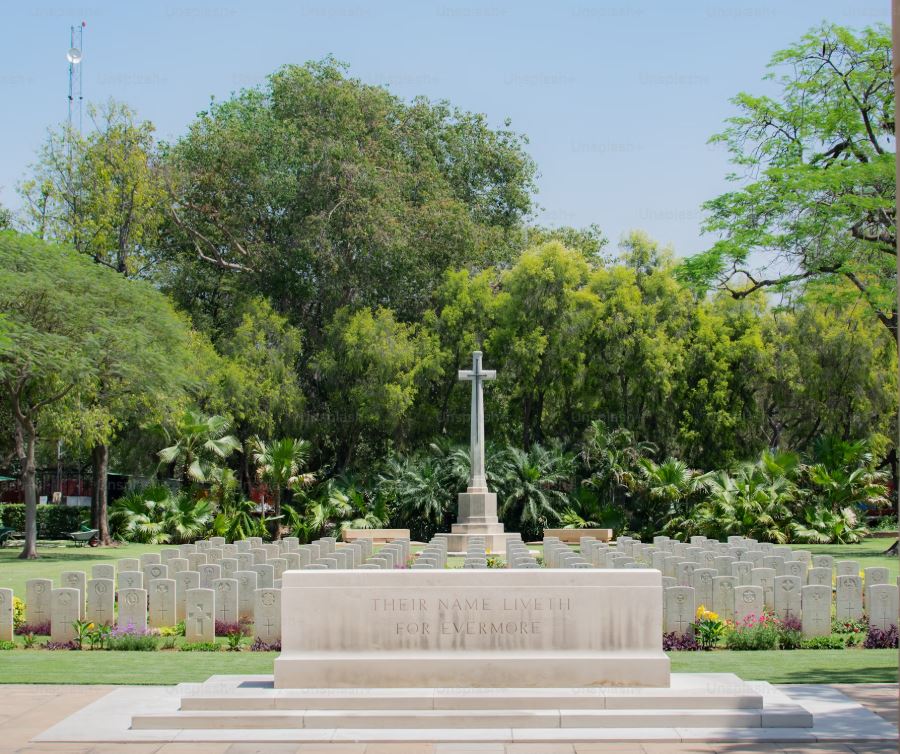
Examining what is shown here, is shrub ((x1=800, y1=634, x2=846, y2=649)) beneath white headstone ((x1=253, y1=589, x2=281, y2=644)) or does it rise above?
beneath

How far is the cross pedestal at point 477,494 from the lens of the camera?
34625 mm

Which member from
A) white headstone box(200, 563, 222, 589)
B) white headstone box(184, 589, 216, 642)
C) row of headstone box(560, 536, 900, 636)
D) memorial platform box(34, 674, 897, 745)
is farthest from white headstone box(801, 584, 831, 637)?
white headstone box(200, 563, 222, 589)

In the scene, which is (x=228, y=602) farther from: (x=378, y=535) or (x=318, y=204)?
(x=318, y=204)

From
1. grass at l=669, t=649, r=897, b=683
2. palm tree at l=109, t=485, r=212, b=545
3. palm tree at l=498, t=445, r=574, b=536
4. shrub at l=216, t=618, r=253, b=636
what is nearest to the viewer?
grass at l=669, t=649, r=897, b=683

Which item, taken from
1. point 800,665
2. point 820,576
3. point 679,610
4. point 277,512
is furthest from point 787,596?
point 277,512

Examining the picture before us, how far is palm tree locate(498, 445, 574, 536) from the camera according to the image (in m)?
38.2

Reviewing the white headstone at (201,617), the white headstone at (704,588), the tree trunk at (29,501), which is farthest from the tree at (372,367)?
the white headstone at (201,617)

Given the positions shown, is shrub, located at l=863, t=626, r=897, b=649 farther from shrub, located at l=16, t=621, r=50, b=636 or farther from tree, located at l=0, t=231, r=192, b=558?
tree, located at l=0, t=231, r=192, b=558

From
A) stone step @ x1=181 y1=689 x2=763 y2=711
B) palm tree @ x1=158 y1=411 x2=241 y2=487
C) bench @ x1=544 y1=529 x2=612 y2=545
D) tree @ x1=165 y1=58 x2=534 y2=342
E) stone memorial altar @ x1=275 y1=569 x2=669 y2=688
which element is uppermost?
tree @ x1=165 y1=58 x2=534 y2=342

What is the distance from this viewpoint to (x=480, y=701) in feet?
33.8

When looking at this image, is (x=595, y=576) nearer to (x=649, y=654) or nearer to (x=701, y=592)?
(x=649, y=654)

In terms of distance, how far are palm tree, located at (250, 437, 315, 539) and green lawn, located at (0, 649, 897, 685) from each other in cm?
2417

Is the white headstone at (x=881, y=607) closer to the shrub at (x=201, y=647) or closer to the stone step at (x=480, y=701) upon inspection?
the stone step at (x=480, y=701)

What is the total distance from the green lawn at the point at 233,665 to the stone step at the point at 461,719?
8.36 feet
